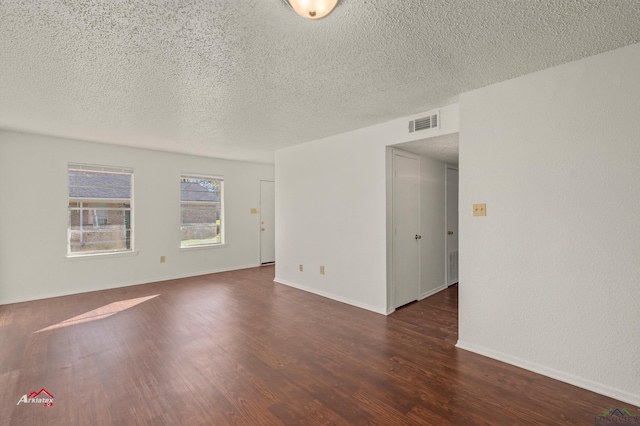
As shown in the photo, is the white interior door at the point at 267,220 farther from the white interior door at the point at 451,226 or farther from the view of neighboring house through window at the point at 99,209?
the white interior door at the point at 451,226

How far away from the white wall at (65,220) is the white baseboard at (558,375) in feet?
16.9

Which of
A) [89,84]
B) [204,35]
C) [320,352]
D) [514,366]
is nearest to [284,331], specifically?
[320,352]

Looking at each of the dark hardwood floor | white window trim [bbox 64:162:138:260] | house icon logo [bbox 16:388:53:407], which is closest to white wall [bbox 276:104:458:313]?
the dark hardwood floor

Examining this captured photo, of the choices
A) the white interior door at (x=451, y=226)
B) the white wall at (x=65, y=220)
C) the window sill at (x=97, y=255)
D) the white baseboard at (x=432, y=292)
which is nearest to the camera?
the white wall at (x=65, y=220)

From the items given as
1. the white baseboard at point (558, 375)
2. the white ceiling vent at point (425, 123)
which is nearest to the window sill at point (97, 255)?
the white ceiling vent at point (425, 123)

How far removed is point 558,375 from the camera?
7.40 feet

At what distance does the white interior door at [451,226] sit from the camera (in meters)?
4.97

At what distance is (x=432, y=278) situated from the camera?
4574 mm

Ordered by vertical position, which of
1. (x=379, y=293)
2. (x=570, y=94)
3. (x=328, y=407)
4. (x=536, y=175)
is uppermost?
(x=570, y=94)

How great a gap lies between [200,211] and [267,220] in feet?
5.37

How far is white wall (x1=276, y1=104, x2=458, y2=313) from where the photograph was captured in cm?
377

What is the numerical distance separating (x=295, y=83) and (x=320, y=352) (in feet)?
8.13

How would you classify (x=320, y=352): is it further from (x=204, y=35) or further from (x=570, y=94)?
(x=570, y=94)

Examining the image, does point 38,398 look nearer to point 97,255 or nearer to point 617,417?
point 97,255
